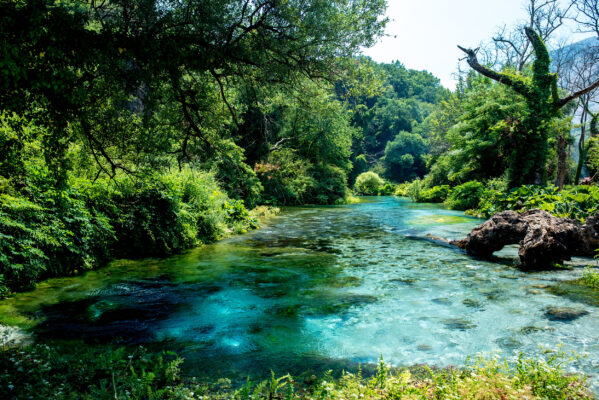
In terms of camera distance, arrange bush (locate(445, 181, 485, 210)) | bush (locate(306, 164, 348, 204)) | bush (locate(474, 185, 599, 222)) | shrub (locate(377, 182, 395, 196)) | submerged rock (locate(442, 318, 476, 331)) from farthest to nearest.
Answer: shrub (locate(377, 182, 395, 196)), bush (locate(306, 164, 348, 204)), bush (locate(445, 181, 485, 210)), bush (locate(474, 185, 599, 222)), submerged rock (locate(442, 318, 476, 331))

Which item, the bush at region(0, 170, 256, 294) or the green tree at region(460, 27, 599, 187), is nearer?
the bush at region(0, 170, 256, 294)

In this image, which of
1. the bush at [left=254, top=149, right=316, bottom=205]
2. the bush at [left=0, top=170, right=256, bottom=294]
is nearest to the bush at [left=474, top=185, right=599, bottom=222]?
the bush at [left=0, top=170, right=256, bottom=294]

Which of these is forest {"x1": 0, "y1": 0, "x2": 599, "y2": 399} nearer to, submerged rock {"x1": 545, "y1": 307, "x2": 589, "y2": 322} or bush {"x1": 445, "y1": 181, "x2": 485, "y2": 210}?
submerged rock {"x1": 545, "y1": 307, "x2": 589, "y2": 322}

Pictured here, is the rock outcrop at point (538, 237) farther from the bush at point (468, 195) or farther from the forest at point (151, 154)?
the bush at point (468, 195)

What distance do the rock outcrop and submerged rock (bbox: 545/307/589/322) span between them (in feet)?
8.37

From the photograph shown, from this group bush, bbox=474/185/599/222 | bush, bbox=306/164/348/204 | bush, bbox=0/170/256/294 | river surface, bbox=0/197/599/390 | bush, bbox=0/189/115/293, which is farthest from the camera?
bush, bbox=306/164/348/204

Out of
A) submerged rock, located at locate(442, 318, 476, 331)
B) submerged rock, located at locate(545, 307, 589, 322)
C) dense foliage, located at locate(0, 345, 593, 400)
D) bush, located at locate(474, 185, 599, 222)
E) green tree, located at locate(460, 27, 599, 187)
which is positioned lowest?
submerged rock, located at locate(442, 318, 476, 331)

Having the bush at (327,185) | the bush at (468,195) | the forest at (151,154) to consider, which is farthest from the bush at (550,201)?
the bush at (327,185)

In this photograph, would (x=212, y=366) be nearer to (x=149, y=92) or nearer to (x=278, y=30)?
(x=149, y=92)

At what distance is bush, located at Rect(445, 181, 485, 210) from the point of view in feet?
66.7

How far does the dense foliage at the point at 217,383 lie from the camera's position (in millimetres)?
2834

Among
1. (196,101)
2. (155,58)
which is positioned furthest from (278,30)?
(155,58)

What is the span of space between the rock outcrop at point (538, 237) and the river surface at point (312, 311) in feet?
1.55

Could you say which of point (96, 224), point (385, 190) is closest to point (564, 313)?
point (96, 224)
